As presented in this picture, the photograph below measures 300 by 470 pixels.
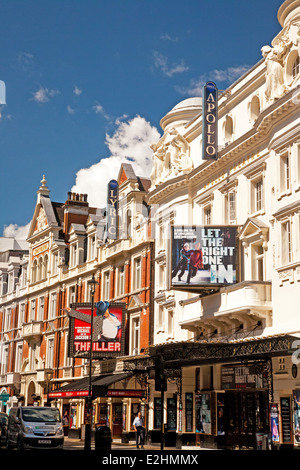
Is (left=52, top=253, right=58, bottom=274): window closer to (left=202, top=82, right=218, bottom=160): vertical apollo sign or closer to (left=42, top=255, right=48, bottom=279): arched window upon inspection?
(left=42, top=255, right=48, bottom=279): arched window

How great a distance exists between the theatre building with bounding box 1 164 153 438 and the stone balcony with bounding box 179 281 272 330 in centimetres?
543

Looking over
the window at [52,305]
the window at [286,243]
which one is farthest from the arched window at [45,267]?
the window at [286,243]

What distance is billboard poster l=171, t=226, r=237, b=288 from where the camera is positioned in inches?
1221

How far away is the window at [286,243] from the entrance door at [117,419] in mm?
19422

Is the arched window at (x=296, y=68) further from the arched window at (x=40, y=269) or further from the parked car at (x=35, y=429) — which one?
the arched window at (x=40, y=269)

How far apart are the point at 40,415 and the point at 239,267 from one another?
10640 millimetres

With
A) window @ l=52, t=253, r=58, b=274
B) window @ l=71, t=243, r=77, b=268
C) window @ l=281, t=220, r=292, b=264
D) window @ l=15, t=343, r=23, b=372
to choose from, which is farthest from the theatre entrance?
window @ l=15, t=343, r=23, b=372

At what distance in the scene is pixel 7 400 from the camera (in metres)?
61.1

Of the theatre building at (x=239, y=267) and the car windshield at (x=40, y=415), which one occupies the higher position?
the theatre building at (x=239, y=267)

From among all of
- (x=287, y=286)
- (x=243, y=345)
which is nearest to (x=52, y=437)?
(x=243, y=345)

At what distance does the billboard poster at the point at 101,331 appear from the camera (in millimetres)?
42750

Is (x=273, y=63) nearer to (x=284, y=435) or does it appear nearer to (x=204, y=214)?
(x=204, y=214)

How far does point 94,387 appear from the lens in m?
37.1

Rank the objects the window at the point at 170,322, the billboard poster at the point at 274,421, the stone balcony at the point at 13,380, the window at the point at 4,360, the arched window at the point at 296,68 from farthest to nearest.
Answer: the window at the point at 4,360
the stone balcony at the point at 13,380
the window at the point at 170,322
the arched window at the point at 296,68
the billboard poster at the point at 274,421
